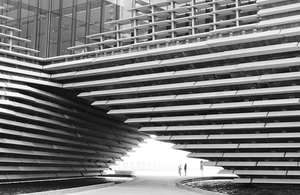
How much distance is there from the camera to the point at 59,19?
37.3 metres

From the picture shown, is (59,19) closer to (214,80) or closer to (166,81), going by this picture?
(166,81)

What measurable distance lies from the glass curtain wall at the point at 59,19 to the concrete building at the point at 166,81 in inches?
3.1

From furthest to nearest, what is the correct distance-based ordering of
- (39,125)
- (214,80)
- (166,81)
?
1. (39,125)
2. (166,81)
3. (214,80)

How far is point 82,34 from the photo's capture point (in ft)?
123

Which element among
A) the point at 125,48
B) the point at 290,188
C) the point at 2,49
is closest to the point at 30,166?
the point at 2,49

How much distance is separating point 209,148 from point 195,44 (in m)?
7.95

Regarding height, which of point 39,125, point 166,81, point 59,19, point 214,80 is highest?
point 59,19

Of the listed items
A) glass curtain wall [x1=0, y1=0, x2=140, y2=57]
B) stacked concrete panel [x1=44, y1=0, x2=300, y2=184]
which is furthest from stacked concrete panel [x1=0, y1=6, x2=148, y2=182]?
stacked concrete panel [x1=44, y1=0, x2=300, y2=184]

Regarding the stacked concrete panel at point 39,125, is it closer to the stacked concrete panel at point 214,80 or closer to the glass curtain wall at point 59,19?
the glass curtain wall at point 59,19

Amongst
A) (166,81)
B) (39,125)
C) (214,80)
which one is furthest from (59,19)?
(214,80)

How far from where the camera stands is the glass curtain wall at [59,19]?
36125mm

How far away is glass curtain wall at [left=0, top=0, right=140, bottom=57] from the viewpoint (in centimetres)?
3612

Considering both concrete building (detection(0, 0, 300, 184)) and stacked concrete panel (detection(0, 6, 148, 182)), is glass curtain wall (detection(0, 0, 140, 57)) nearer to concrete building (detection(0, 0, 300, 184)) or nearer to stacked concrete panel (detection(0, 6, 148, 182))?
concrete building (detection(0, 0, 300, 184))

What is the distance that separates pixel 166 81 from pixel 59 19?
39.4 feet
